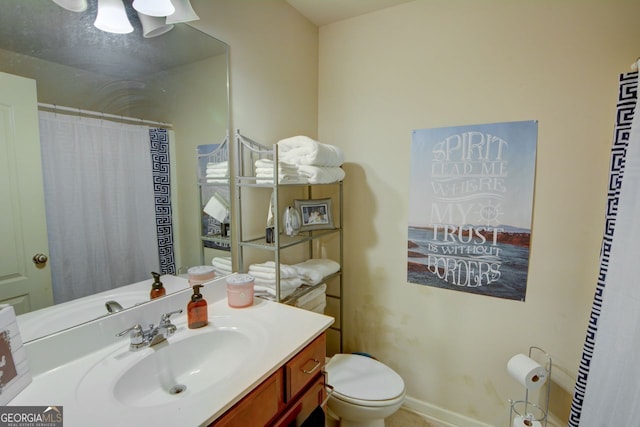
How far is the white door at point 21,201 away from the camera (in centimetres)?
81

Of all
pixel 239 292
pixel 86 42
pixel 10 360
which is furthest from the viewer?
pixel 239 292

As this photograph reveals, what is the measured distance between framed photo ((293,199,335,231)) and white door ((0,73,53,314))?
1049mm

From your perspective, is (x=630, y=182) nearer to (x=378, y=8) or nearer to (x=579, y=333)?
(x=579, y=333)

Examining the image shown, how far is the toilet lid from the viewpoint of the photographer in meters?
1.45

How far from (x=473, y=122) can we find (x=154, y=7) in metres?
1.54

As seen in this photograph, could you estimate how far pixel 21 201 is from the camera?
0.84 meters

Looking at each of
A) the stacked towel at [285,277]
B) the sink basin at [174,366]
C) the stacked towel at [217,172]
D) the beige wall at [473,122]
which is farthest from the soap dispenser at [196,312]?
the beige wall at [473,122]

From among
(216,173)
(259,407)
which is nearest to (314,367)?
(259,407)

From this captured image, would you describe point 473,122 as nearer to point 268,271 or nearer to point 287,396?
point 268,271

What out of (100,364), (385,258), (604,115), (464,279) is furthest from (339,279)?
(604,115)

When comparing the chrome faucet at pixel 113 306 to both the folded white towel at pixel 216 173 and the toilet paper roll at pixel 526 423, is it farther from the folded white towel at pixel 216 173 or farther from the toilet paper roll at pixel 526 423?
the toilet paper roll at pixel 526 423

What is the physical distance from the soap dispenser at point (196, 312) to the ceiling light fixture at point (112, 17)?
956 mm

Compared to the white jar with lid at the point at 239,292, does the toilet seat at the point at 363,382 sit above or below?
below

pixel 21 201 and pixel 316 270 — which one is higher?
pixel 21 201
